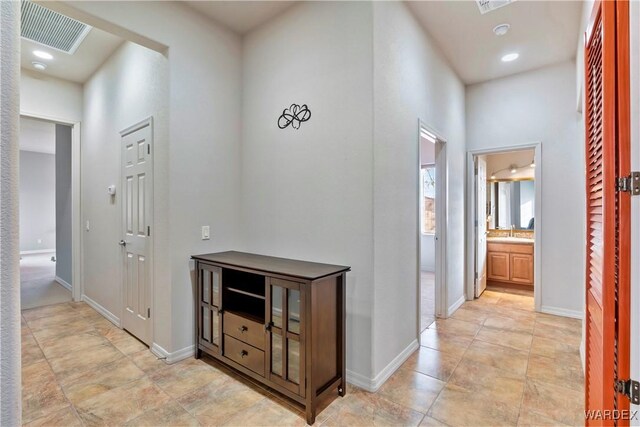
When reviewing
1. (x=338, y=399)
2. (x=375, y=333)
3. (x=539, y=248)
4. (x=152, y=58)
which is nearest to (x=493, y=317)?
(x=539, y=248)

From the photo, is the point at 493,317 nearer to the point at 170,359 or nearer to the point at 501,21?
the point at 501,21

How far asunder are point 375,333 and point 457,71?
11.5ft

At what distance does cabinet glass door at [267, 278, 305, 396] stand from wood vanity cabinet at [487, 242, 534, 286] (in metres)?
4.31

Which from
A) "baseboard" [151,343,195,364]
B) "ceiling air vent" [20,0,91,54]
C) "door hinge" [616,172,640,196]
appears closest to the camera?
"door hinge" [616,172,640,196]

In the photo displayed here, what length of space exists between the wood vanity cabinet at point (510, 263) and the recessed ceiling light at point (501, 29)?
315 cm

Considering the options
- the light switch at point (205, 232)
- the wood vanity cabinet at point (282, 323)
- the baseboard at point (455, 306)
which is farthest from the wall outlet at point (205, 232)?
the baseboard at point (455, 306)

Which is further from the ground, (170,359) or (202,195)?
(202,195)


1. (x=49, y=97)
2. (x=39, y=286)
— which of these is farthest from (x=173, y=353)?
(x=39, y=286)

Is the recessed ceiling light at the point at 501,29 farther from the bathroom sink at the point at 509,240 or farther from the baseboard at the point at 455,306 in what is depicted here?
the bathroom sink at the point at 509,240

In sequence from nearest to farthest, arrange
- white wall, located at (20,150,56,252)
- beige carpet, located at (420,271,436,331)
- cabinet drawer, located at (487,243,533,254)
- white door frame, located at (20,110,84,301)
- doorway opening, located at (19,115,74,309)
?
beige carpet, located at (420,271,436,331)
white door frame, located at (20,110,84,301)
doorway opening, located at (19,115,74,309)
cabinet drawer, located at (487,243,533,254)
white wall, located at (20,150,56,252)

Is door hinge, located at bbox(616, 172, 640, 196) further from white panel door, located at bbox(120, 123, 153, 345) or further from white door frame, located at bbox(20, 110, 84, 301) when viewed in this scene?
white door frame, located at bbox(20, 110, 84, 301)

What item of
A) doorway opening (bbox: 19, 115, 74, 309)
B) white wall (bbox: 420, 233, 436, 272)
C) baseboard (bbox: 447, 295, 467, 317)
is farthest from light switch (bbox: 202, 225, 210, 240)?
white wall (bbox: 420, 233, 436, 272)

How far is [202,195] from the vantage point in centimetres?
284

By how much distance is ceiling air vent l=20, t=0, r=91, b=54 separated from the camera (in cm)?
283
